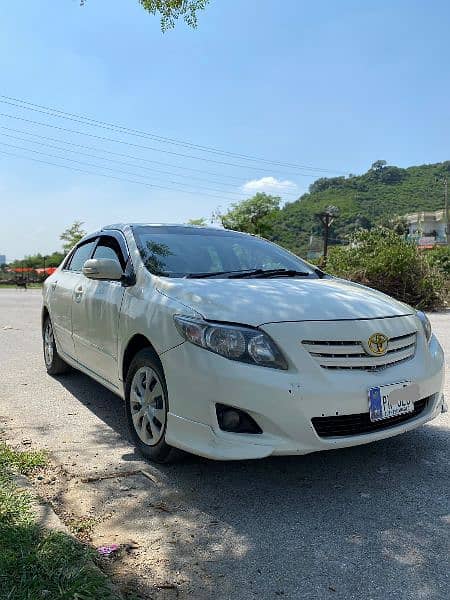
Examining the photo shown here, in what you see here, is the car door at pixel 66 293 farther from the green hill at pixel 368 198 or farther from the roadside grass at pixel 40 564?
the green hill at pixel 368 198

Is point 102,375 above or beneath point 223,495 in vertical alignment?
above

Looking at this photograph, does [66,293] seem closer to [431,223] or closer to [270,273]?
[270,273]

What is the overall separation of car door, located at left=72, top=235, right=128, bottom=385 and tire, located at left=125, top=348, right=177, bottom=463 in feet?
1.11

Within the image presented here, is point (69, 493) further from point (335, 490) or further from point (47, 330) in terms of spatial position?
point (47, 330)

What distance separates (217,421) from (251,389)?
0.87 feet

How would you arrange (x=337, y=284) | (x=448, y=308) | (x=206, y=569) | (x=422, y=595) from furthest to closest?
(x=448, y=308), (x=337, y=284), (x=206, y=569), (x=422, y=595)

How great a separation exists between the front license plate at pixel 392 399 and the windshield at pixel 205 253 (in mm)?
1389

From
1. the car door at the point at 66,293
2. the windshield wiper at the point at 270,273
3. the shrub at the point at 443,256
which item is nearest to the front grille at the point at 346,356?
the windshield wiper at the point at 270,273

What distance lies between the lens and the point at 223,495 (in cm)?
297

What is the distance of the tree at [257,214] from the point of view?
48.5 metres

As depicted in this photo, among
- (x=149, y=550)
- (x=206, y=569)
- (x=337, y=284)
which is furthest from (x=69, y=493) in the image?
(x=337, y=284)

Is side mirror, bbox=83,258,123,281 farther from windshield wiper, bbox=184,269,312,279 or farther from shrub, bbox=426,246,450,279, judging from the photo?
shrub, bbox=426,246,450,279

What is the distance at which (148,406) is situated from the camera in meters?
3.33

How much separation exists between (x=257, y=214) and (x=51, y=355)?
144ft
